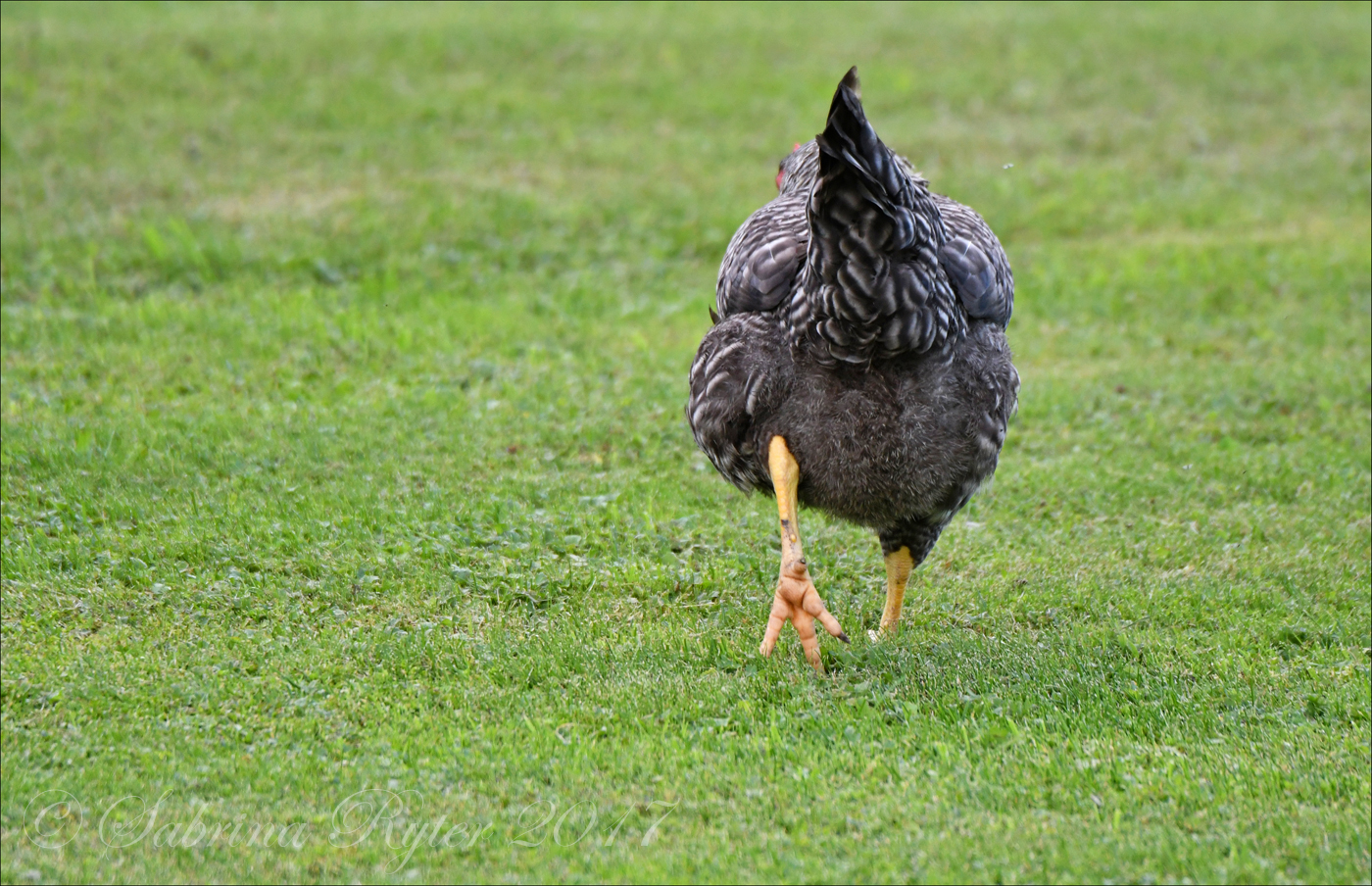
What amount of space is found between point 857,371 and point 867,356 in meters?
0.12

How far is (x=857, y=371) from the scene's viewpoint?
5.50 metres

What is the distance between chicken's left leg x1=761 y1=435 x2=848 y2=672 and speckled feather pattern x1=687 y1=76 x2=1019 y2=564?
8cm

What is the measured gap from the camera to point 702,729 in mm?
5066

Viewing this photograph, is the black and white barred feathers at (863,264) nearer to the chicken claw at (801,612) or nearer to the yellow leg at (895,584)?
the chicken claw at (801,612)

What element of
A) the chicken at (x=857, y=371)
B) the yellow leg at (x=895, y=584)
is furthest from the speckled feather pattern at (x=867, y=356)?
the yellow leg at (x=895, y=584)

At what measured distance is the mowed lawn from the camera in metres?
4.46

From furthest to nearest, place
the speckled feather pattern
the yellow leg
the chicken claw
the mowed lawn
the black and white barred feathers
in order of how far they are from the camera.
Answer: the yellow leg
the chicken claw
the speckled feather pattern
the black and white barred feathers
the mowed lawn

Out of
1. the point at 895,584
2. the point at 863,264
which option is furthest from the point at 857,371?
the point at 895,584

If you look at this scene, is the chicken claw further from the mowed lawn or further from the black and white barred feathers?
the black and white barred feathers

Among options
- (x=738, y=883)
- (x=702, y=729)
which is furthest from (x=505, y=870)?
(x=702, y=729)

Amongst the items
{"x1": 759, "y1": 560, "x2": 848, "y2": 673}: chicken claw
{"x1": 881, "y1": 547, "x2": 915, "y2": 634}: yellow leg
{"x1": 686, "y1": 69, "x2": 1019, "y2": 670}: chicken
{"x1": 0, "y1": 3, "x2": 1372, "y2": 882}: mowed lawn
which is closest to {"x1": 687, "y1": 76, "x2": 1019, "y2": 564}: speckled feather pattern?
{"x1": 686, "y1": 69, "x2": 1019, "y2": 670}: chicken

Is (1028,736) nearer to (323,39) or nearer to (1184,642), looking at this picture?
(1184,642)

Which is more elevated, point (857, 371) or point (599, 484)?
point (857, 371)

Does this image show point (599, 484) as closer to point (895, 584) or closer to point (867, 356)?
point (895, 584)
